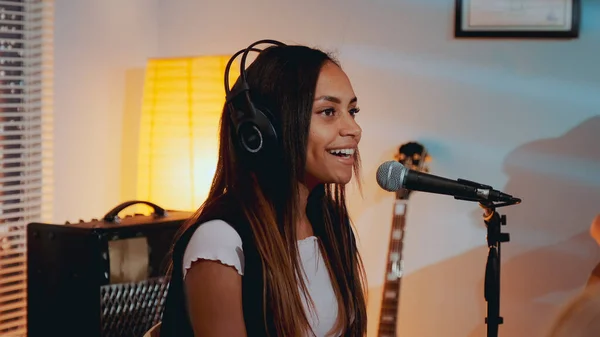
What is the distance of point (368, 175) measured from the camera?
2.72m

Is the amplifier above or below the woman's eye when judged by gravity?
below

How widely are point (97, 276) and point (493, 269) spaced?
0.97 meters

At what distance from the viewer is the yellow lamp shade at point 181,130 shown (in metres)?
2.56

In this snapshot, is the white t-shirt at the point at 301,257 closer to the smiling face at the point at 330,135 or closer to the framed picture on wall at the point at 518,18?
the smiling face at the point at 330,135

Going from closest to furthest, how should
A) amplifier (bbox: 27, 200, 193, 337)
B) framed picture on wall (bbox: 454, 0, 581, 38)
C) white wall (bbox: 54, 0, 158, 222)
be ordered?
amplifier (bbox: 27, 200, 193, 337), framed picture on wall (bbox: 454, 0, 581, 38), white wall (bbox: 54, 0, 158, 222)

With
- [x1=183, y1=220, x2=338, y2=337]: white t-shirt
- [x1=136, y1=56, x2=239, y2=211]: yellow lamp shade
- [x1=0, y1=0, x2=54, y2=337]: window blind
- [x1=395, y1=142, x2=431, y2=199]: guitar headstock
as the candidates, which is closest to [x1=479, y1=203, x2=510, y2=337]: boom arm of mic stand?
[x1=183, y1=220, x2=338, y2=337]: white t-shirt

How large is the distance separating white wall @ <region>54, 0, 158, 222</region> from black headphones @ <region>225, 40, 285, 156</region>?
131 cm

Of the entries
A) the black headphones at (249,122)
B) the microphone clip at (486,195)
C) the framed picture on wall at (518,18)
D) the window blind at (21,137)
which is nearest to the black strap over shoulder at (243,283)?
the black headphones at (249,122)

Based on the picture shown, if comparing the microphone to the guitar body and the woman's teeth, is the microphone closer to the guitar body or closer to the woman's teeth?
the woman's teeth

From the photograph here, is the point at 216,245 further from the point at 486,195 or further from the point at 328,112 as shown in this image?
the point at 486,195

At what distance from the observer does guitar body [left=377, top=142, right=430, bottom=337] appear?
246cm

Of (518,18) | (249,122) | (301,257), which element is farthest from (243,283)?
(518,18)

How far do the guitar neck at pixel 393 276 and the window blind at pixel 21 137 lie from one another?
1.06m

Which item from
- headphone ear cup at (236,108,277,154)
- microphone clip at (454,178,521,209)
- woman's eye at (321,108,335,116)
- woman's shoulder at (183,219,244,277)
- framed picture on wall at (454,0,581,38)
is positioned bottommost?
woman's shoulder at (183,219,244,277)
